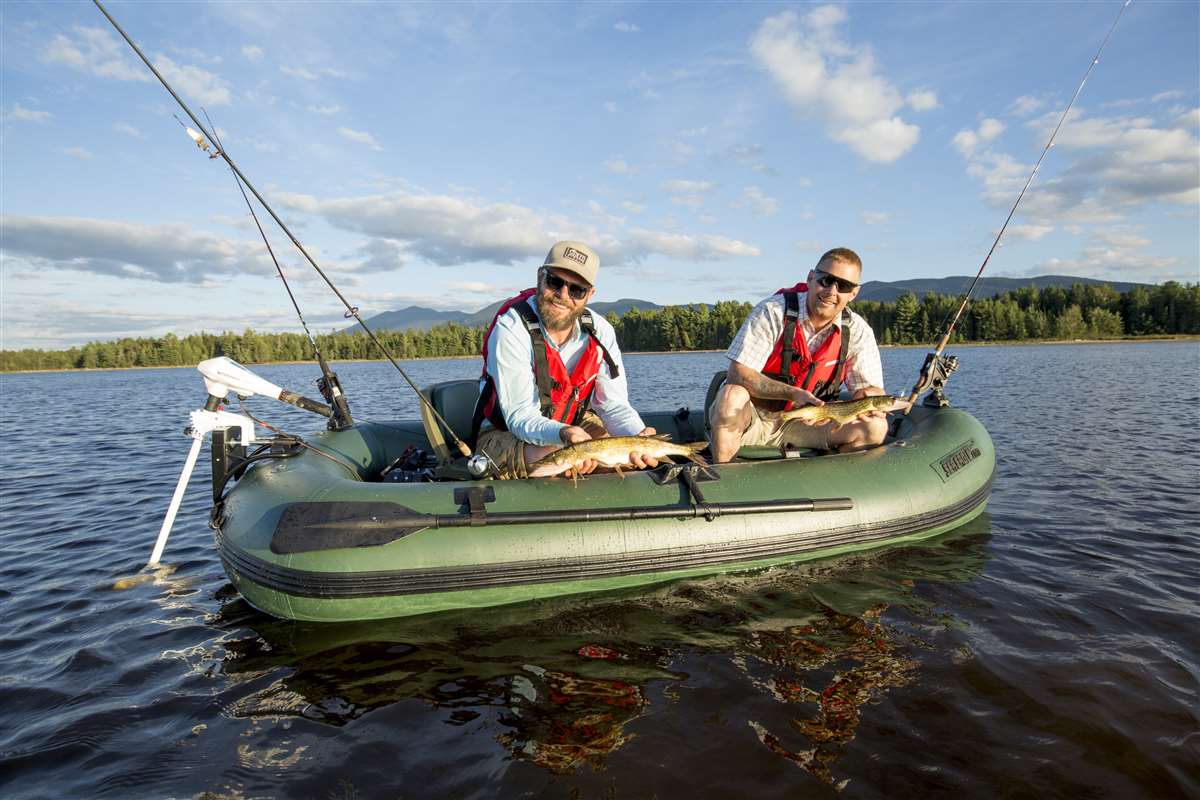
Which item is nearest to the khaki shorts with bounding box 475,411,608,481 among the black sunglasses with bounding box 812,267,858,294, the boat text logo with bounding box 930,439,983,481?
the black sunglasses with bounding box 812,267,858,294

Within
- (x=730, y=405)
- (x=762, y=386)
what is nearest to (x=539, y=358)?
(x=730, y=405)

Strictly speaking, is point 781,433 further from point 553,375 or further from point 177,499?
point 177,499

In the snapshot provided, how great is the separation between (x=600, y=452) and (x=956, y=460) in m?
3.59

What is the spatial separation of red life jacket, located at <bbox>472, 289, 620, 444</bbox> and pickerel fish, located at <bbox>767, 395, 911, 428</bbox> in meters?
1.48

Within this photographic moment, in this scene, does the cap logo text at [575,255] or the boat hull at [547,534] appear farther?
the cap logo text at [575,255]

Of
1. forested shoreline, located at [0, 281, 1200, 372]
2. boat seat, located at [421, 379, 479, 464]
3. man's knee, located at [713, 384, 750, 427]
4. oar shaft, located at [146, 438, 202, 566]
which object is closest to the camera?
oar shaft, located at [146, 438, 202, 566]

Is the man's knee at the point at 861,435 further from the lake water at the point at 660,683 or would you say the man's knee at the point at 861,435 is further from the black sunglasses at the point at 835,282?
the black sunglasses at the point at 835,282

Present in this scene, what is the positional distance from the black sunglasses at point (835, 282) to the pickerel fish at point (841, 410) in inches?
35.1

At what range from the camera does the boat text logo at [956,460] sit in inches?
219

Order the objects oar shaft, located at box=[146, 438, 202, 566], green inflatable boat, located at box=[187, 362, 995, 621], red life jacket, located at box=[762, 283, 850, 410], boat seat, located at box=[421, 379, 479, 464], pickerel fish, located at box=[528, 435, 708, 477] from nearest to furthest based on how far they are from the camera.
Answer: green inflatable boat, located at box=[187, 362, 995, 621], pickerel fish, located at box=[528, 435, 708, 477], oar shaft, located at box=[146, 438, 202, 566], red life jacket, located at box=[762, 283, 850, 410], boat seat, located at box=[421, 379, 479, 464]

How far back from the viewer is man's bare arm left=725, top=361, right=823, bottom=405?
5.11 m

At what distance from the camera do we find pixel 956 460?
5.74 meters

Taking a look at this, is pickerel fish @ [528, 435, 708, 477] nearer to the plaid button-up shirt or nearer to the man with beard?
the man with beard

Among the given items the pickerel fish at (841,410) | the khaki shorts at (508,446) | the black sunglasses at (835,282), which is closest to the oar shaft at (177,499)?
the khaki shorts at (508,446)
